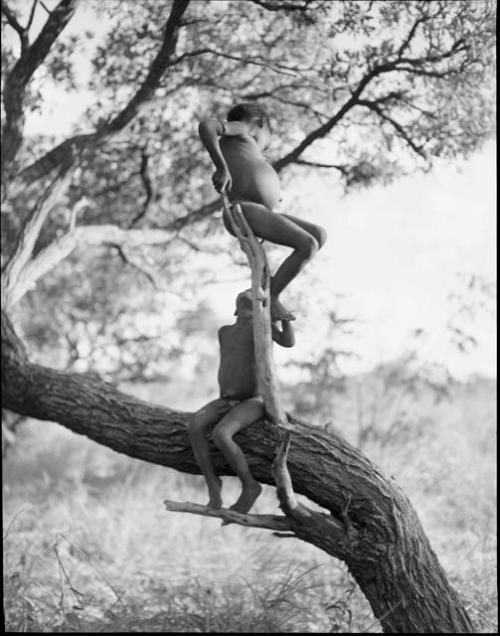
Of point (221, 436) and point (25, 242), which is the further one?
point (25, 242)

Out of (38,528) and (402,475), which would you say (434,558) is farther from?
(38,528)

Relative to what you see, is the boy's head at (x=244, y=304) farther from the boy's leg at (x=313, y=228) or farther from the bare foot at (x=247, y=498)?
the bare foot at (x=247, y=498)

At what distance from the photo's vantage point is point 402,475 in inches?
219

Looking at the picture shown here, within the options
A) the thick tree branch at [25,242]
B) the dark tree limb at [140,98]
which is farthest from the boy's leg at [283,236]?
the thick tree branch at [25,242]

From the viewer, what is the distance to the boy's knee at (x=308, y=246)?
247cm

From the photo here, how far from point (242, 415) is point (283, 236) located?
2.02 ft

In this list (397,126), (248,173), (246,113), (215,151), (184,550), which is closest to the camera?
(215,151)

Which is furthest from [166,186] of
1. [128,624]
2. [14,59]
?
[128,624]

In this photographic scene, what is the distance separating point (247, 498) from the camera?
2.51m

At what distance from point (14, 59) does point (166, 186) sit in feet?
4.13

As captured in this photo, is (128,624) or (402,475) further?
(402,475)

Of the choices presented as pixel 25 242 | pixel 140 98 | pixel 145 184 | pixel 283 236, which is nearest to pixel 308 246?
pixel 283 236

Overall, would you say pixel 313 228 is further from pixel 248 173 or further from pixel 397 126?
pixel 397 126

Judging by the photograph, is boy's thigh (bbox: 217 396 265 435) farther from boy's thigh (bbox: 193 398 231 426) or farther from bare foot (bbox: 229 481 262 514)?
bare foot (bbox: 229 481 262 514)
